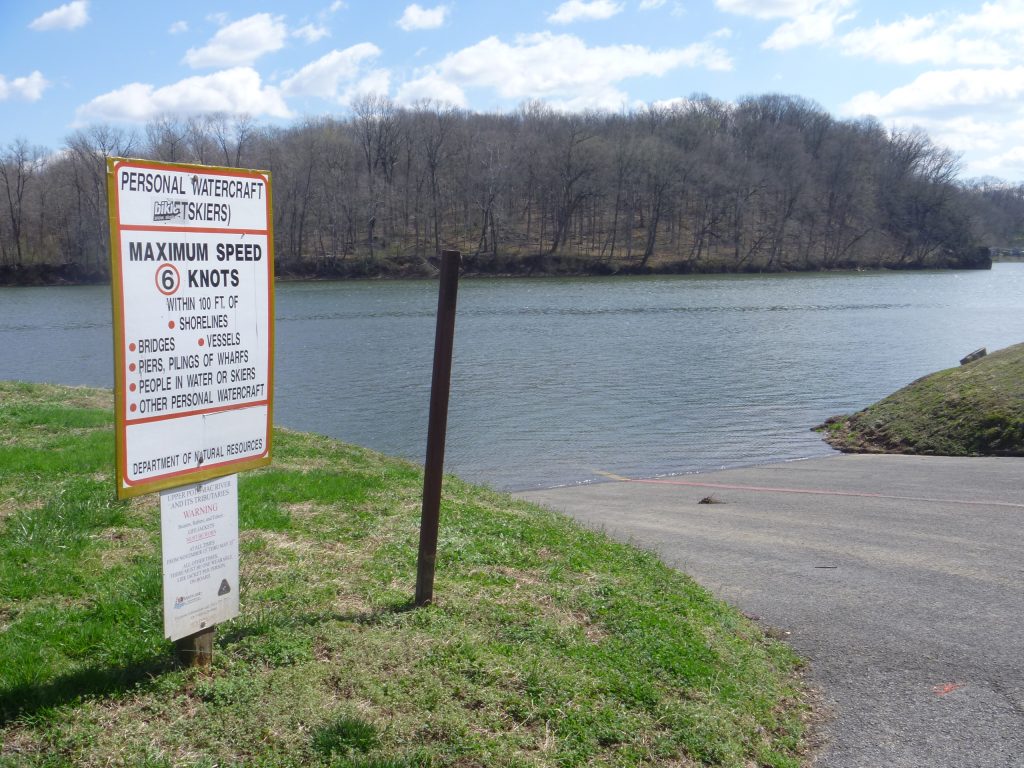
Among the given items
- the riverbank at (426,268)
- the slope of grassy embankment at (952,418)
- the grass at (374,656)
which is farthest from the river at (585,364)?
the riverbank at (426,268)

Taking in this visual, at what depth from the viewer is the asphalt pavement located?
4.66 meters

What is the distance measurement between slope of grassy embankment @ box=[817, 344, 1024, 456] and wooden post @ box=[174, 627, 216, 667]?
14.8 metres

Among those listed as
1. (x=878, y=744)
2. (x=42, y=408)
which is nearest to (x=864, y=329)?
(x=42, y=408)

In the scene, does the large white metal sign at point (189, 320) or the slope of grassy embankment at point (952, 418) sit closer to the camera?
the large white metal sign at point (189, 320)

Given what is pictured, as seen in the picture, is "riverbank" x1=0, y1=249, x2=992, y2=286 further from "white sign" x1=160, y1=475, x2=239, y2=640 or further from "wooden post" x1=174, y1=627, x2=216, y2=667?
"wooden post" x1=174, y1=627, x2=216, y2=667

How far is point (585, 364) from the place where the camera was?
101ft

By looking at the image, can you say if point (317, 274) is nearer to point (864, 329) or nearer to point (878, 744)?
point (864, 329)

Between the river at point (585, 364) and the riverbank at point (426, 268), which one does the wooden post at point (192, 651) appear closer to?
the river at point (585, 364)

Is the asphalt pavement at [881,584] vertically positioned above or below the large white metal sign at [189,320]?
below

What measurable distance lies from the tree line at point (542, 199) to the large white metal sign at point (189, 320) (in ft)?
217

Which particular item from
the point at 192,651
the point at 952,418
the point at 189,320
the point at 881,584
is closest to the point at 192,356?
the point at 189,320

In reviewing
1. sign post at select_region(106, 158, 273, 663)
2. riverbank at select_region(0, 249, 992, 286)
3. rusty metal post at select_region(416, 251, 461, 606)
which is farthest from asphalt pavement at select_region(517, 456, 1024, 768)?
riverbank at select_region(0, 249, 992, 286)

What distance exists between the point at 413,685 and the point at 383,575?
1.43 meters

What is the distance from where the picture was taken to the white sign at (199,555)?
3.87 meters
